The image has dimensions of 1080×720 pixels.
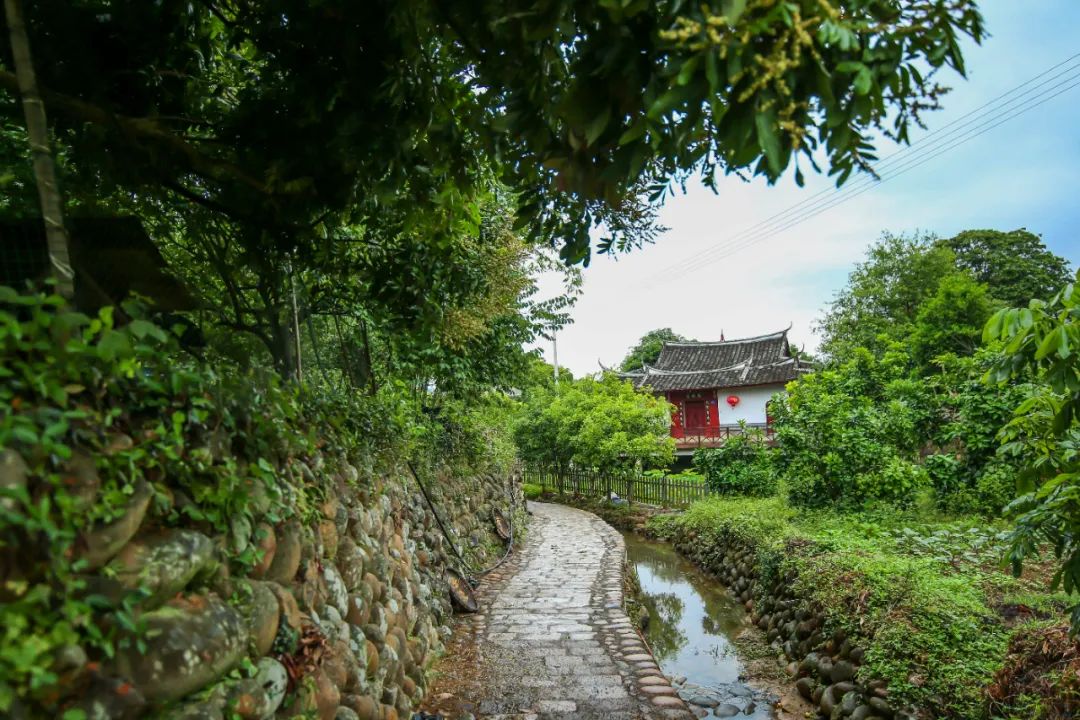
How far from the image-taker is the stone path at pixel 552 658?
4.58 m

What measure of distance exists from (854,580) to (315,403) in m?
5.10

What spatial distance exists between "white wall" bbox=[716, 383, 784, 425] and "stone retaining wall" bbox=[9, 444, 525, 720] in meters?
24.5

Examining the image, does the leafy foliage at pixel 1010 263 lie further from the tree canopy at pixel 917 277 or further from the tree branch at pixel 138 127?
the tree branch at pixel 138 127

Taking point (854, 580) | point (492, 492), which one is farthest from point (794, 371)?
point (854, 580)

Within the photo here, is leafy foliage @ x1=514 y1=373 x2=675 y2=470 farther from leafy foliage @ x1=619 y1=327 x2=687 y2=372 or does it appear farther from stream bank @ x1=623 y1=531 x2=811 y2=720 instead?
leafy foliage @ x1=619 y1=327 x2=687 y2=372

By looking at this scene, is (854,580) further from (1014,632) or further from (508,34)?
(508,34)

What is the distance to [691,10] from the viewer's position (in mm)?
1691

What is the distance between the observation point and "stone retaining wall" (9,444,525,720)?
1.89m

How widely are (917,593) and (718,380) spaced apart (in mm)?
23432

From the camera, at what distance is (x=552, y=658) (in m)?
5.49

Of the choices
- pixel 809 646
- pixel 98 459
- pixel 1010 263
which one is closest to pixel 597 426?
pixel 809 646

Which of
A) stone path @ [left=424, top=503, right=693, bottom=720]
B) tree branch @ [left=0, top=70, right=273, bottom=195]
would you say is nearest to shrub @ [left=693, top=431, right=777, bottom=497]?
stone path @ [left=424, top=503, right=693, bottom=720]

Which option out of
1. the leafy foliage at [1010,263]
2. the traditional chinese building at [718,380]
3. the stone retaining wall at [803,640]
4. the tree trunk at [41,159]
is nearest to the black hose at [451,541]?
the stone retaining wall at [803,640]

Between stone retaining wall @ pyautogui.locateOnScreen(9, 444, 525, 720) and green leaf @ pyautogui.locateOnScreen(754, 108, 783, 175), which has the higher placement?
green leaf @ pyautogui.locateOnScreen(754, 108, 783, 175)
